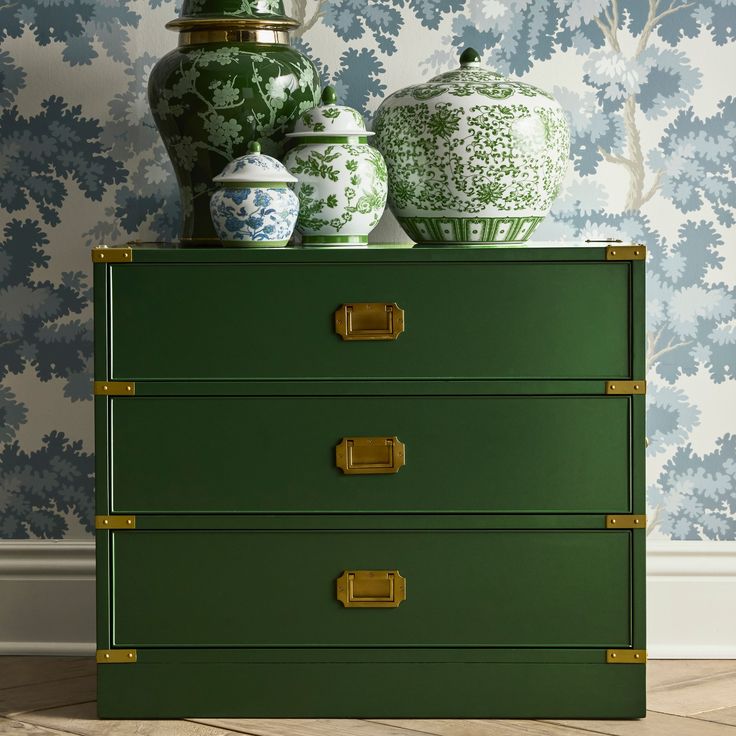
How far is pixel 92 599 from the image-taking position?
7.11ft

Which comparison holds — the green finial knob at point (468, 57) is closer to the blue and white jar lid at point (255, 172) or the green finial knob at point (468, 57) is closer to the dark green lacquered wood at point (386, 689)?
the blue and white jar lid at point (255, 172)

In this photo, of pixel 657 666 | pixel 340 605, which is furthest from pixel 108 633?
pixel 657 666

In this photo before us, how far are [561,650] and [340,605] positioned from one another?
1.13 ft

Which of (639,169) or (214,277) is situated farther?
(639,169)

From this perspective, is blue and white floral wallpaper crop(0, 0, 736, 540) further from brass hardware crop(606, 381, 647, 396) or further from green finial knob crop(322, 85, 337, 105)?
brass hardware crop(606, 381, 647, 396)

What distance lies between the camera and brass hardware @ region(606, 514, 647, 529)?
1.72m

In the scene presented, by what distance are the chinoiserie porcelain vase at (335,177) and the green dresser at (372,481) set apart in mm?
122

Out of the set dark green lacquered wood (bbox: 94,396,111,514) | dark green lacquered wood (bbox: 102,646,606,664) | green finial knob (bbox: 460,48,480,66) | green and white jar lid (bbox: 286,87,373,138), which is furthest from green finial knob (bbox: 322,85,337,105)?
dark green lacquered wood (bbox: 102,646,606,664)

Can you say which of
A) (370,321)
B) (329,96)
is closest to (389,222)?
(329,96)

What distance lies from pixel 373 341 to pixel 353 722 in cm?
59

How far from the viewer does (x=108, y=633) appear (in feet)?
5.71

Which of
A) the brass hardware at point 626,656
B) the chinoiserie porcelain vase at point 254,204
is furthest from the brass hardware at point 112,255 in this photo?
the brass hardware at point 626,656

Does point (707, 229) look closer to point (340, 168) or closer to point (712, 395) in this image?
point (712, 395)

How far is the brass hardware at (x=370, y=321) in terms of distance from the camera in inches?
66.6
